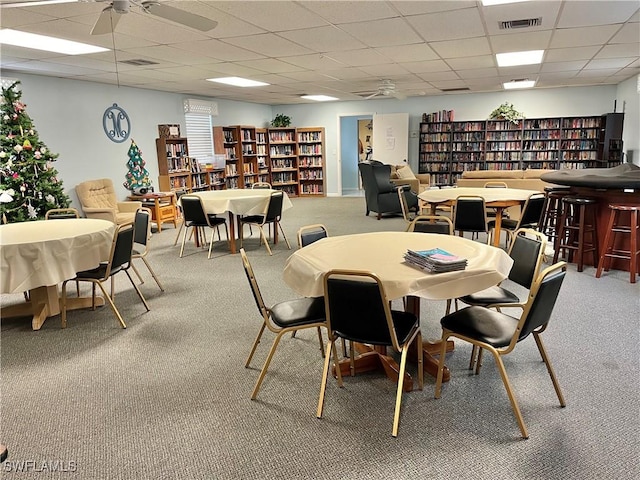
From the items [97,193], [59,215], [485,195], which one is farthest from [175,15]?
[97,193]

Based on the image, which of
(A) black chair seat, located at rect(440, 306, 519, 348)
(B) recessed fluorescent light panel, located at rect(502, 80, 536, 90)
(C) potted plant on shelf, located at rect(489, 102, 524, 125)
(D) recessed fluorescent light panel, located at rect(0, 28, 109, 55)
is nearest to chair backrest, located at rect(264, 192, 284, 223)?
(D) recessed fluorescent light panel, located at rect(0, 28, 109, 55)

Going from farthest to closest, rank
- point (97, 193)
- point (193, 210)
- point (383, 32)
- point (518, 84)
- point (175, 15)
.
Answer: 1. point (518, 84)
2. point (97, 193)
3. point (193, 210)
4. point (383, 32)
5. point (175, 15)

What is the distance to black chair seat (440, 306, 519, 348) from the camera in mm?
2262

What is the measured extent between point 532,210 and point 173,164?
666 cm

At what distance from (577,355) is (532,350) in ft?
0.90

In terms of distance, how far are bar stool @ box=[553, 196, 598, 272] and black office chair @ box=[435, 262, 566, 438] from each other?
2.92 metres

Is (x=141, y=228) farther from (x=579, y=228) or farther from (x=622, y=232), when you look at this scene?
(x=622, y=232)

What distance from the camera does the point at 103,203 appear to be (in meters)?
7.24

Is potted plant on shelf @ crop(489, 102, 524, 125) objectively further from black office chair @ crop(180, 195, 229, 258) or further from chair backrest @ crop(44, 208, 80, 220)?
chair backrest @ crop(44, 208, 80, 220)

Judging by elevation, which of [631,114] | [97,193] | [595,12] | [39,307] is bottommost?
[39,307]

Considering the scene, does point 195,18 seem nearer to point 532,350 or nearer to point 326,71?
point 532,350

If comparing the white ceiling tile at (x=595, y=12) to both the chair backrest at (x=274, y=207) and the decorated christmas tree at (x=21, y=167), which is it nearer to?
the chair backrest at (x=274, y=207)

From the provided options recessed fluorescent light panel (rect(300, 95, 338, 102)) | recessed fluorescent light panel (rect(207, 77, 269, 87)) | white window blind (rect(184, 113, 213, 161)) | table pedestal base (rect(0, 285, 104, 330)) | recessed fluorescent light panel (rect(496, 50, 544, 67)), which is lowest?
table pedestal base (rect(0, 285, 104, 330))

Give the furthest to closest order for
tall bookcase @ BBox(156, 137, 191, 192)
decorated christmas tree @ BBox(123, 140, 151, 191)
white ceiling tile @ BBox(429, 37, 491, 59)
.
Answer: tall bookcase @ BBox(156, 137, 191, 192)
decorated christmas tree @ BBox(123, 140, 151, 191)
white ceiling tile @ BBox(429, 37, 491, 59)
